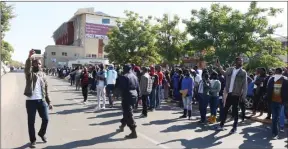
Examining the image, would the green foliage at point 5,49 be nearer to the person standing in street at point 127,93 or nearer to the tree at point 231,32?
the tree at point 231,32

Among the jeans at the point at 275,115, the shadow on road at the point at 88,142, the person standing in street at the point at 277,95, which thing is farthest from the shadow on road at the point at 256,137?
the shadow on road at the point at 88,142

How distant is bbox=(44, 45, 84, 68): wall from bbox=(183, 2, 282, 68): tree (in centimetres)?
7488

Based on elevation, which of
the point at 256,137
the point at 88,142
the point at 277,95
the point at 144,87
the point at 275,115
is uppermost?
the point at 144,87

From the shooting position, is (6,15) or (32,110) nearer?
(32,110)

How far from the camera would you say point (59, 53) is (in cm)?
9762

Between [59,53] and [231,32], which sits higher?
[59,53]

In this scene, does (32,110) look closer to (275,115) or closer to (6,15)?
(275,115)

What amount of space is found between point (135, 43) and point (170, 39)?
172 inches

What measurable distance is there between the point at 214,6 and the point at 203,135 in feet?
55.5

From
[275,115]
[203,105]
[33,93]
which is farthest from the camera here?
[203,105]

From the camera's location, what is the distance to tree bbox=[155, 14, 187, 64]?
117 ft

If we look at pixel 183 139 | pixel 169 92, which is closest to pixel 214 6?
pixel 169 92

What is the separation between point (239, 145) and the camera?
25.9ft

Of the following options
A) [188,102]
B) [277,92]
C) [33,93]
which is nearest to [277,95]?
[277,92]
